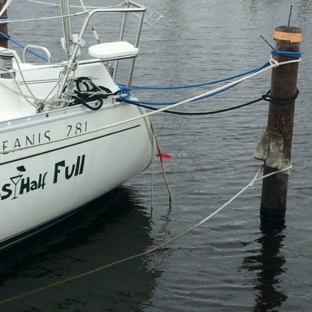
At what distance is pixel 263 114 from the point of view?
1363cm

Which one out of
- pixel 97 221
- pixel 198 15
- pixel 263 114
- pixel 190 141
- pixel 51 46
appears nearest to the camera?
pixel 97 221

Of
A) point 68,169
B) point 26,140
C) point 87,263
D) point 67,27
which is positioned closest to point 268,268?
point 87,263

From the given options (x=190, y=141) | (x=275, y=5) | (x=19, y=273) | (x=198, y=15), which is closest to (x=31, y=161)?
(x=19, y=273)

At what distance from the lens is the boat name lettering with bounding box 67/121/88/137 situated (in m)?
7.38

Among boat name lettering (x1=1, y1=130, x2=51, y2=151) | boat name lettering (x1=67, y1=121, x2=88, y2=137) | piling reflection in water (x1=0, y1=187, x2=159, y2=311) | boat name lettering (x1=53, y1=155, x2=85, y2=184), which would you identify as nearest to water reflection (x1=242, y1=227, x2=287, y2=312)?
piling reflection in water (x1=0, y1=187, x2=159, y2=311)

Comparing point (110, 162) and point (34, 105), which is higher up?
point (34, 105)

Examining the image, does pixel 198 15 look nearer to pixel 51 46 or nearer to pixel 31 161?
pixel 51 46

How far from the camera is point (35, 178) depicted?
282 inches

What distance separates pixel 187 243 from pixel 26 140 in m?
2.31

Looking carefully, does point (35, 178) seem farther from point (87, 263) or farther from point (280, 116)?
point (280, 116)

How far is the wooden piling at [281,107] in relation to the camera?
25.1 ft

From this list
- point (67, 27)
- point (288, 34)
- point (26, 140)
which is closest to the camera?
point (26, 140)

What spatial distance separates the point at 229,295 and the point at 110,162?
6.75ft

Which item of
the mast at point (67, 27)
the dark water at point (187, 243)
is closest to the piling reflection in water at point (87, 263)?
the dark water at point (187, 243)
